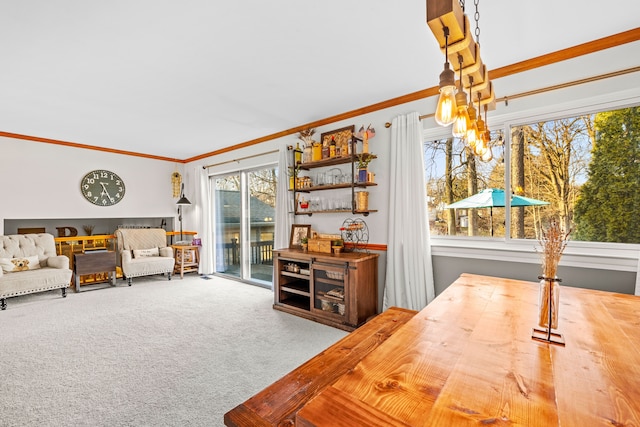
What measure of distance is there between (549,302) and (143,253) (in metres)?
5.56

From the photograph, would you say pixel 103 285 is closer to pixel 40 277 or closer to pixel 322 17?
pixel 40 277

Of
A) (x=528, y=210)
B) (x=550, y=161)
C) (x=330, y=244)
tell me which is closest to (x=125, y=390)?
(x=330, y=244)

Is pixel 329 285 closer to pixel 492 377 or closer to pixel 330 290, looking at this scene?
pixel 330 290

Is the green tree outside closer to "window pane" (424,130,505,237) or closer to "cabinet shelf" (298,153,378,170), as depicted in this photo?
"window pane" (424,130,505,237)

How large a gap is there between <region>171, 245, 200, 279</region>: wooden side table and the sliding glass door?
0.43 m

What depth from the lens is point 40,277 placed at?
3.76m

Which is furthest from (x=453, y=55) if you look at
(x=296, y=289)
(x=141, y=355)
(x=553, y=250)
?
(x=141, y=355)

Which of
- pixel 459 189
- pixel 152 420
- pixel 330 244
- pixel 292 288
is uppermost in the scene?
pixel 459 189

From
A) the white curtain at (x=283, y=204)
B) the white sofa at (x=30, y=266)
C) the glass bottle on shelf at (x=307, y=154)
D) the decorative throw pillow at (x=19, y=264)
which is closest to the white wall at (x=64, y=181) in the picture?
the white sofa at (x=30, y=266)

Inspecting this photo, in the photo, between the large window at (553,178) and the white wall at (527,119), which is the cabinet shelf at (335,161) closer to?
the white wall at (527,119)

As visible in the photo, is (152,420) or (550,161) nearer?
(152,420)

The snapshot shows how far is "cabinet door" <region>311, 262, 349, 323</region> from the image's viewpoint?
299cm

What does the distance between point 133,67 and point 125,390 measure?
240cm

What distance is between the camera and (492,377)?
0.84 meters
